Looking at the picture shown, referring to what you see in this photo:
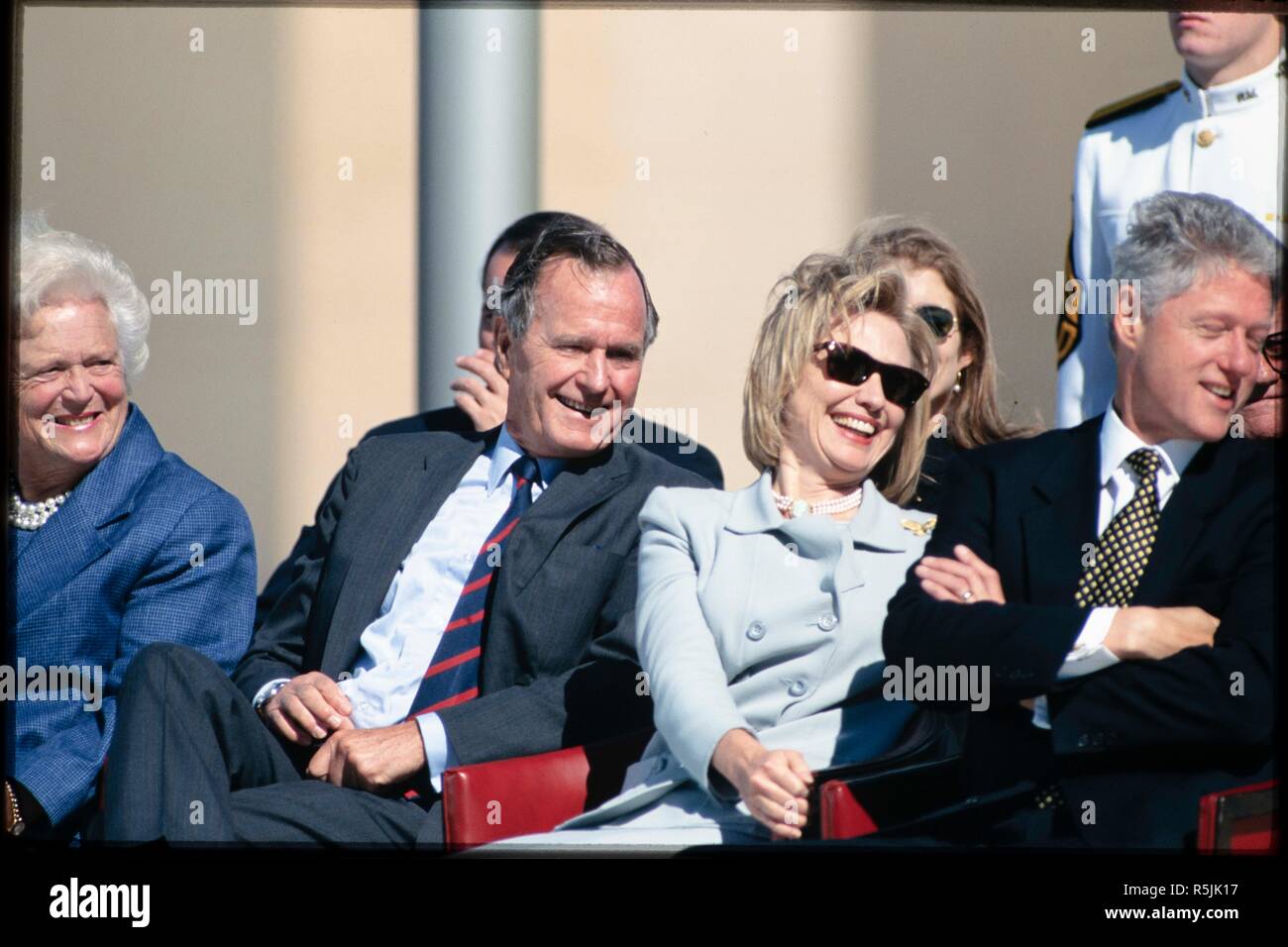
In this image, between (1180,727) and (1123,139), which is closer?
(1180,727)

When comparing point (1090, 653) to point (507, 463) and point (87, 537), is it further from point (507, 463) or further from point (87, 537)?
point (87, 537)

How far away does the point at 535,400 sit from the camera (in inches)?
148

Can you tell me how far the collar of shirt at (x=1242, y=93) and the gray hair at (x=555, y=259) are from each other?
1.36 metres

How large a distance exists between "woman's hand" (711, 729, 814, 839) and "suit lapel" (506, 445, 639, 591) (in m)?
0.74

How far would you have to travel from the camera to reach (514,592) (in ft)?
11.7

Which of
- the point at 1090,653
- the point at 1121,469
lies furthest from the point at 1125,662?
the point at 1121,469

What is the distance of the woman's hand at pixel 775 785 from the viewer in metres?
2.98

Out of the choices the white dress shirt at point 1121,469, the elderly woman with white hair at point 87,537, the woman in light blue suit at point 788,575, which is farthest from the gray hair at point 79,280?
the white dress shirt at point 1121,469

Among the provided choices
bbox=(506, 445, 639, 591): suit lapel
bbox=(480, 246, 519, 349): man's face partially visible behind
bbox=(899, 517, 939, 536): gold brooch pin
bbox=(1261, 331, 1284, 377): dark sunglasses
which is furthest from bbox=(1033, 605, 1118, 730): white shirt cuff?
bbox=(480, 246, 519, 349): man's face partially visible behind

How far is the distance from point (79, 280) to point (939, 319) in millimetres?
1916

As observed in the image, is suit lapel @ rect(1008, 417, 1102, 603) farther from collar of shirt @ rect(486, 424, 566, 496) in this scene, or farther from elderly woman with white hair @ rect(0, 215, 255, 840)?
elderly woman with white hair @ rect(0, 215, 255, 840)

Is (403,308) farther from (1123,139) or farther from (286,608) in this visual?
(1123,139)
